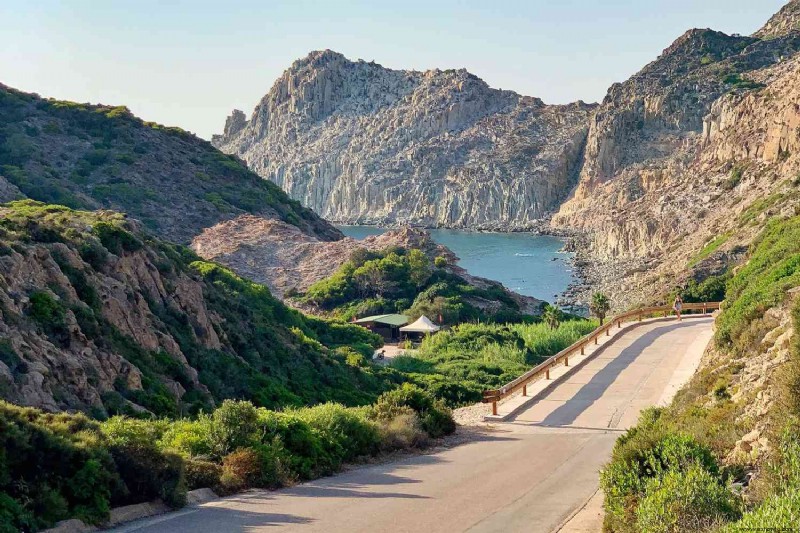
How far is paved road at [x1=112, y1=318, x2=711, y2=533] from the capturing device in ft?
42.9

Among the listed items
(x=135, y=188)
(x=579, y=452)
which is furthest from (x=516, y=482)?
(x=135, y=188)

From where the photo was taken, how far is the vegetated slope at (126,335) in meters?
20.6

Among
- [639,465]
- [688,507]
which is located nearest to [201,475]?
[639,465]

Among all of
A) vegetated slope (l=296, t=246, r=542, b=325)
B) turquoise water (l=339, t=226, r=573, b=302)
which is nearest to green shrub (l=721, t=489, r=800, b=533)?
vegetated slope (l=296, t=246, r=542, b=325)

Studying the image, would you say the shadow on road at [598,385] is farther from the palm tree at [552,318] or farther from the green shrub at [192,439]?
the palm tree at [552,318]

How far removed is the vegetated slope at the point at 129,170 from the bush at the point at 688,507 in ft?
226

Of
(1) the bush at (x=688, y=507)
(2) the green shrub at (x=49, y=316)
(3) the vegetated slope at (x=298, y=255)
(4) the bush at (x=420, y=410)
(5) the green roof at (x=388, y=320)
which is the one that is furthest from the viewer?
(3) the vegetated slope at (x=298, y=255)

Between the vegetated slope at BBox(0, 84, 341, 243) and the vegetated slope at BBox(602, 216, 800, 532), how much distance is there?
205ft

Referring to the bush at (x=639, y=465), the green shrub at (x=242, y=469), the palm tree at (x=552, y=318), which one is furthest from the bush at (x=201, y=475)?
the palm tree at (x=552, y=318)

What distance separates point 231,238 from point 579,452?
220ft

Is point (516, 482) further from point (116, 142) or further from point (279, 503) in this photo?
point (116, 142)

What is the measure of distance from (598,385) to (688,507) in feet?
71.8

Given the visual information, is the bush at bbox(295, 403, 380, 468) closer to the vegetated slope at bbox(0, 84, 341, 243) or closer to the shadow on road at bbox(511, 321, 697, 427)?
the shadow on road at bbox(511, 321, 697, 427)

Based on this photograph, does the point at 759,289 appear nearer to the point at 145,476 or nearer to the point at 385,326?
the point at 145,476
